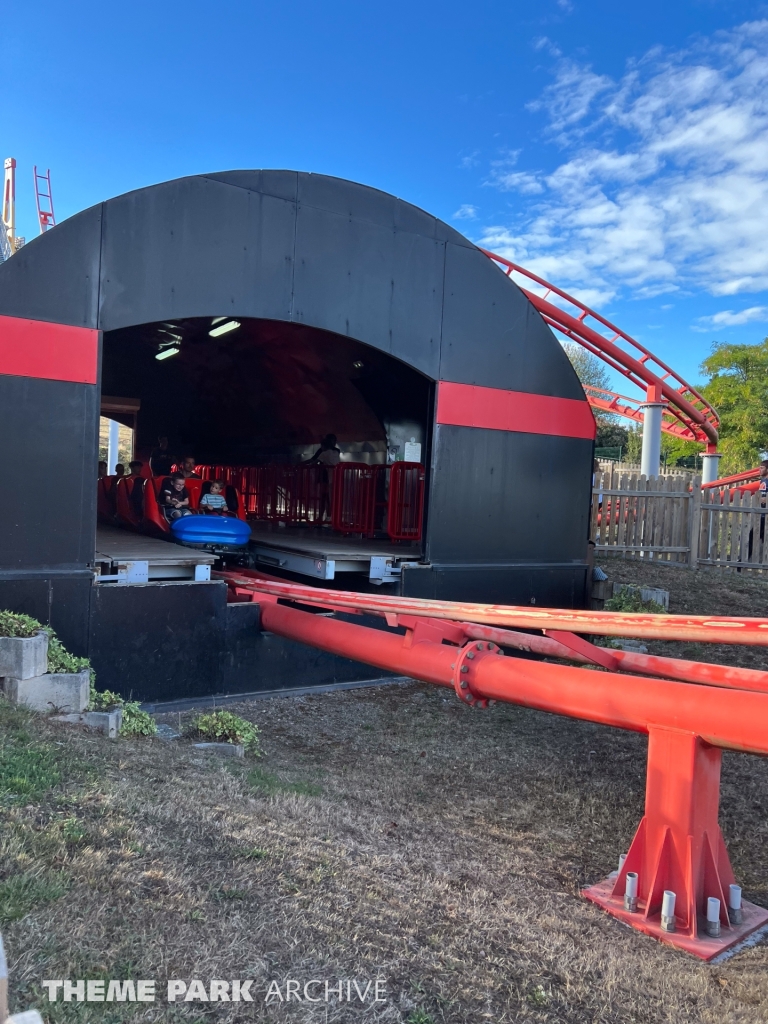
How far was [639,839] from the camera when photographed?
13.5 feet

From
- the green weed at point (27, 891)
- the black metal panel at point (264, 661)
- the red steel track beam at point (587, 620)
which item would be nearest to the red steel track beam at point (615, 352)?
the black metal panel at point (264, 661)

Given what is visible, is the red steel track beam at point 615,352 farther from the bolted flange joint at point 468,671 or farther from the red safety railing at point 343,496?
the bolted flange joint at point 468,671

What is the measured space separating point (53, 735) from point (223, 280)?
493 centimetres

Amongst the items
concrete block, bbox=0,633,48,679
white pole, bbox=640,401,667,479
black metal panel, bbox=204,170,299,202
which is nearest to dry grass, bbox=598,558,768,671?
black metal panel, bbox=204,170,299,202

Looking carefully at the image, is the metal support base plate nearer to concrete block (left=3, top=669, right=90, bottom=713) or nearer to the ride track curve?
concrete block (left=3, top=669, right=90, bottom=713)

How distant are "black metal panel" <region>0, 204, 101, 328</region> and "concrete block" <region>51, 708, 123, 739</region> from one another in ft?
11.9

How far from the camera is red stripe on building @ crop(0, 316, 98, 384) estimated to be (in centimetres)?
694

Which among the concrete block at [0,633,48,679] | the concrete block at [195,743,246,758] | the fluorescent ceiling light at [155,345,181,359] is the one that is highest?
the fluorescent ceiling light at [155,345,181,359]

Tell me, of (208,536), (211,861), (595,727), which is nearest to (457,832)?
(211,861)

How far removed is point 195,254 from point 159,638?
392 cm

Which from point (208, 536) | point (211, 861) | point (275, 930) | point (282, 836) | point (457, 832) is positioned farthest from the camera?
point (208, 536)

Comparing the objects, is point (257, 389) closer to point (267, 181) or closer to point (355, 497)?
point (355, 497)

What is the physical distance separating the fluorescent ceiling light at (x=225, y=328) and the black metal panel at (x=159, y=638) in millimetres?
6301

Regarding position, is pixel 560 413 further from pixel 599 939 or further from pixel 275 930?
pixel 275 930
